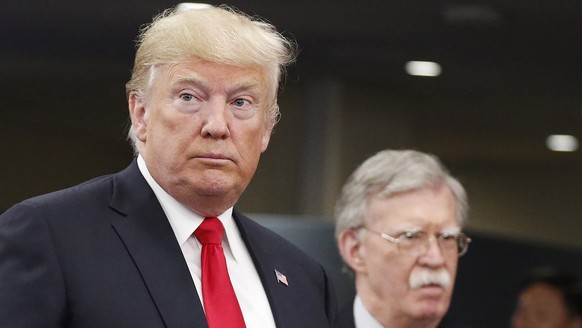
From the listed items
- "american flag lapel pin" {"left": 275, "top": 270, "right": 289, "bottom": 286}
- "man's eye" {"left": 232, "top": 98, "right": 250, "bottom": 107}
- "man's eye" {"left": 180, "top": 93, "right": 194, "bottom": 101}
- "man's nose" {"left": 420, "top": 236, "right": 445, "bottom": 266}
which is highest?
"man's eye" {"left": 232, "top": 98, "right": 250, "bottom": 107}

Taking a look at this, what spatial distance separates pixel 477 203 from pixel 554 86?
3.22ft

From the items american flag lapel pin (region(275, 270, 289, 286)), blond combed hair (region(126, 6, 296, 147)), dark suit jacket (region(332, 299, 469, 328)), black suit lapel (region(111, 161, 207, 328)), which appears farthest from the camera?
dark suit jacket (region(332, 299, 469, 328))

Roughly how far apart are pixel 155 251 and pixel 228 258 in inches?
8.3

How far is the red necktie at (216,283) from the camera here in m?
2.10

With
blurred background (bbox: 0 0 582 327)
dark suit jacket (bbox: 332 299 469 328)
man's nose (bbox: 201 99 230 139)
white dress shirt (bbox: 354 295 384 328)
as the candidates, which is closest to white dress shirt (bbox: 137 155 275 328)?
man's nose (bbox: 201 99 230 139)

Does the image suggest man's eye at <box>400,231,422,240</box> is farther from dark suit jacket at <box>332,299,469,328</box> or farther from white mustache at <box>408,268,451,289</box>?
dark suit jacket at <box>332,299,469,328</box>

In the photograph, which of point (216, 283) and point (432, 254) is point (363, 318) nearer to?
point (432, 254)

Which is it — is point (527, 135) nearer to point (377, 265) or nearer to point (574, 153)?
point (574, 153)

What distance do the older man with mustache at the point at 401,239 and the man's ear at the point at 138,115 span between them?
1.29 metres

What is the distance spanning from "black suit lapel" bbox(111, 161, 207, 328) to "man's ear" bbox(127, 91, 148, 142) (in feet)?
0.24

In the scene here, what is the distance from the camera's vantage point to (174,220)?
2.18m

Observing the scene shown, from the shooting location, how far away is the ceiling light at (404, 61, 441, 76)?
6570 mm

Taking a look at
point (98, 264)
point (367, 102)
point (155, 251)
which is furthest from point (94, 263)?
point (367, 102)

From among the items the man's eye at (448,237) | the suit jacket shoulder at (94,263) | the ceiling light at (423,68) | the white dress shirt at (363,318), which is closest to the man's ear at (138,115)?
the suit jacket shoulder at (94,263)
